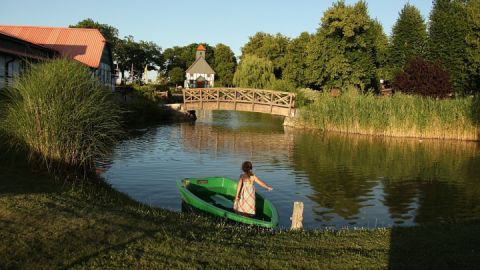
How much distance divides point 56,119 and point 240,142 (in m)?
18.7

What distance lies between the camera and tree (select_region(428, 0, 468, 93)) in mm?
47562

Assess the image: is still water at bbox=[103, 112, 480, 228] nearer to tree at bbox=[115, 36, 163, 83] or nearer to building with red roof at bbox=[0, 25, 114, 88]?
building with red roof at bbox=[0, 25, 114, 88]

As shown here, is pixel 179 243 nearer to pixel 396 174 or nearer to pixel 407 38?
pixel 396 174

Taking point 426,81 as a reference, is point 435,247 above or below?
below

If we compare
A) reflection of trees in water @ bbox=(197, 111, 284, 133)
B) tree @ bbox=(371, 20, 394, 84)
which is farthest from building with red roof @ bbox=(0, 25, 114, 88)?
tree @ bbox=(371, 20, 394, 84)

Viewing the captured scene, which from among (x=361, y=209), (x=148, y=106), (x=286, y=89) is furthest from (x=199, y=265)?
(x=286, y=89)

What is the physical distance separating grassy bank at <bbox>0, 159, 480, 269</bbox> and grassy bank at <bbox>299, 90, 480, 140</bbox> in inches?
905

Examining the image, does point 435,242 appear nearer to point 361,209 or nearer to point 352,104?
point 361,209

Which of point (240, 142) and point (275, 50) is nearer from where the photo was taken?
point (240, 142)

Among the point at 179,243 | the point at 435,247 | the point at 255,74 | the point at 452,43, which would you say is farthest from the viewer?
the point at 255,74

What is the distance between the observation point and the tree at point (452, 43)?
47562 millimetres

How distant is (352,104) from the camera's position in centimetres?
3331

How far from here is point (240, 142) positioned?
29.3 meters

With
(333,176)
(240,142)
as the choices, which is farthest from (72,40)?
(333,176)
